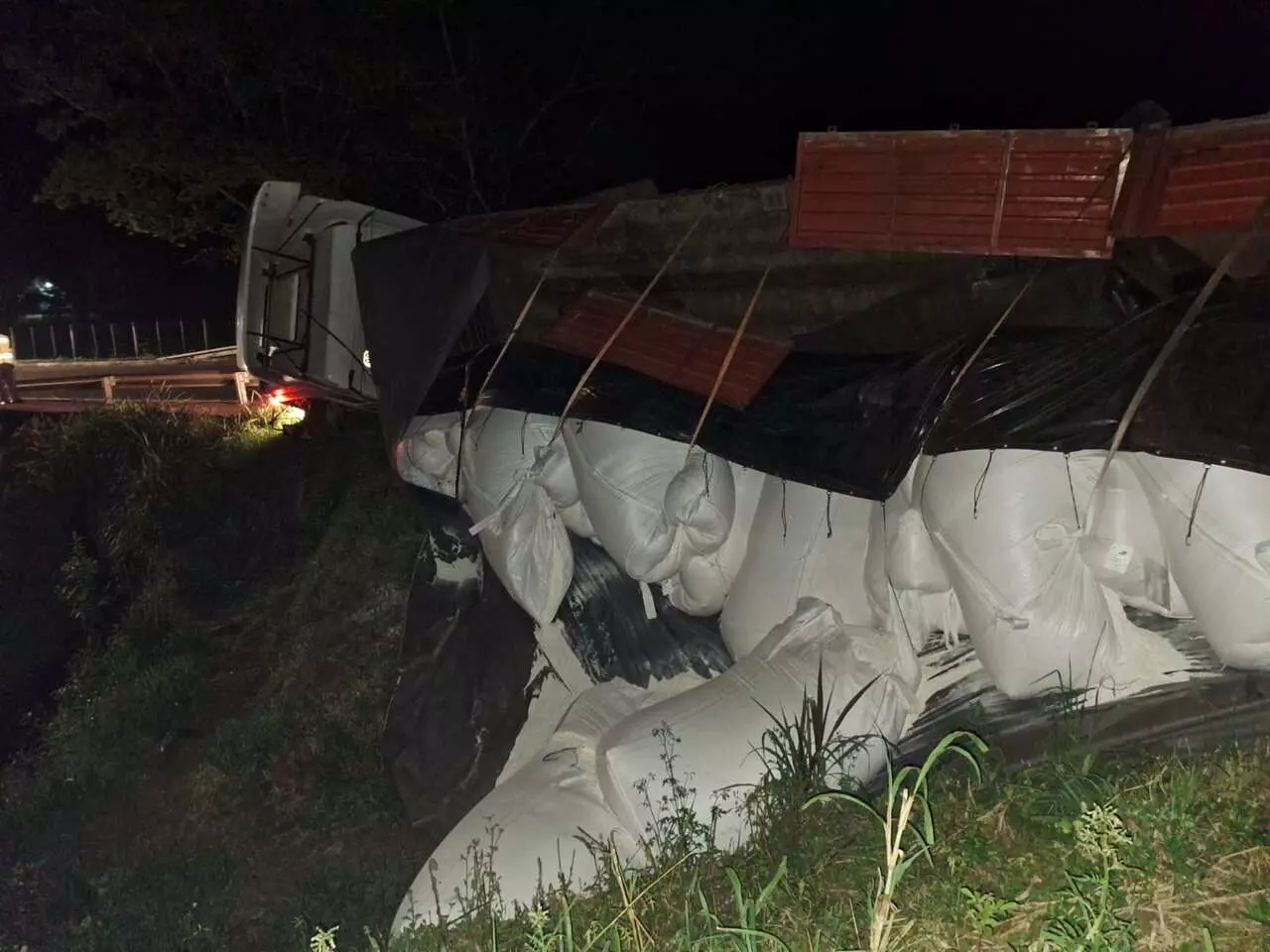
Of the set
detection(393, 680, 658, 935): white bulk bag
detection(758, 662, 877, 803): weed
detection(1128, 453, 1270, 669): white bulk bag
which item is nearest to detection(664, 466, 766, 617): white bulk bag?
detection(758, 662, 877, 803): weed

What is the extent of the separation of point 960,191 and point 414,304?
194 cm

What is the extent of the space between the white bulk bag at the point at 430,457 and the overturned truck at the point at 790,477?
0.04 feet

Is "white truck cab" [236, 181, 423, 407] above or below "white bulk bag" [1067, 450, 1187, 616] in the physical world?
above

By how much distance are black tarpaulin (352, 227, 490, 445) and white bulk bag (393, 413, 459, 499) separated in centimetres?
6

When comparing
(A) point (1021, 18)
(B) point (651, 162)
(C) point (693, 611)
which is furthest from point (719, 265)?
(A) point (1021, 18)

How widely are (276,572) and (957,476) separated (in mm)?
4442

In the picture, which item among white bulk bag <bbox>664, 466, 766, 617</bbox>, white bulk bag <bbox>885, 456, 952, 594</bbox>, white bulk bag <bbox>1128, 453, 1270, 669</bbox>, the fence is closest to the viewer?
white bulk bag <bbox>1128, 453, 1270, 669</bbox>

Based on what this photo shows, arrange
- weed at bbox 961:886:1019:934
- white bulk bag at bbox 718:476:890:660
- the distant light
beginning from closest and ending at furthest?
weed at bbox 961:886:1019:934 → white bulk bag at bbox 718:476:890:660 → the distant light

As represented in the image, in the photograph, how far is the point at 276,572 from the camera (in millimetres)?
5707

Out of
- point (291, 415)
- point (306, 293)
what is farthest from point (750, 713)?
point (291, 415)

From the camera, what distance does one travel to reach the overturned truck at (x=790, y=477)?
234cm

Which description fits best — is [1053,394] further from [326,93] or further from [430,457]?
[326,93]

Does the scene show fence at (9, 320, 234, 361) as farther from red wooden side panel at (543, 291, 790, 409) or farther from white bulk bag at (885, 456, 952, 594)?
white bulk bag at (885, 456, 952, 594)

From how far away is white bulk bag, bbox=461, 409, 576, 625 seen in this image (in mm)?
3188
